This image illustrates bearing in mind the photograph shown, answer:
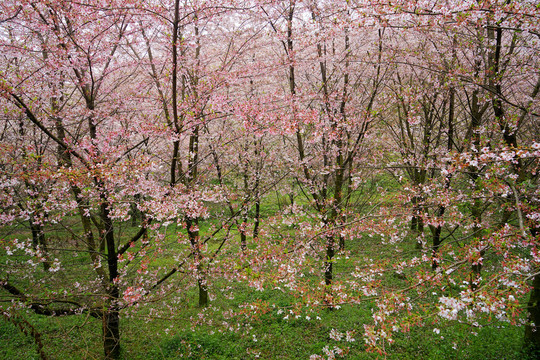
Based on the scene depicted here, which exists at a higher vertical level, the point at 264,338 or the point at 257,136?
the point at 257,136

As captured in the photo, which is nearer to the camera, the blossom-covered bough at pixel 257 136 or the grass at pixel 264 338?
the blossom-covered bough at pixel 257 136

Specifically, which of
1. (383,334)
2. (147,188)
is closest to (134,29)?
(147,188)

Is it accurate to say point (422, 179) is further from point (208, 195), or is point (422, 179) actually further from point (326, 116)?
point (208, 195)

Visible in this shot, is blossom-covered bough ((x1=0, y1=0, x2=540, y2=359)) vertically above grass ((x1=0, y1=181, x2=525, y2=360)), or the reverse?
blossom-covered bough ((x1=0, y1=0, x2=540, y2=359))

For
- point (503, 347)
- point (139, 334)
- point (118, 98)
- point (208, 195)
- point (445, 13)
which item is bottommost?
point (139, 334)

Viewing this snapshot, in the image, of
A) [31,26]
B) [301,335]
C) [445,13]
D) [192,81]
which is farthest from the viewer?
[192,81]

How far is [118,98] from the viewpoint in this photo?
7633 millimetres

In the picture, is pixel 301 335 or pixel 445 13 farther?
pixel 301 335

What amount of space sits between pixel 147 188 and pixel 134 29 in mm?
4266

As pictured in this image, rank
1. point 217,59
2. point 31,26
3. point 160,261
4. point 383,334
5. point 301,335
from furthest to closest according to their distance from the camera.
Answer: point 160,261 → point 217,59 → point 301,335 → point 31,26 → point 383,334

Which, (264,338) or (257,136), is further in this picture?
(264,338)

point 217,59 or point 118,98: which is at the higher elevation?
point 217,59

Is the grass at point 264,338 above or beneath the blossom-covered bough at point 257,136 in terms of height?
beneath

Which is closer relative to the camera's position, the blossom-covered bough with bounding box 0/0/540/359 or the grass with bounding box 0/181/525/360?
the blossom-covered bough with bounding box 0/0/540/359
